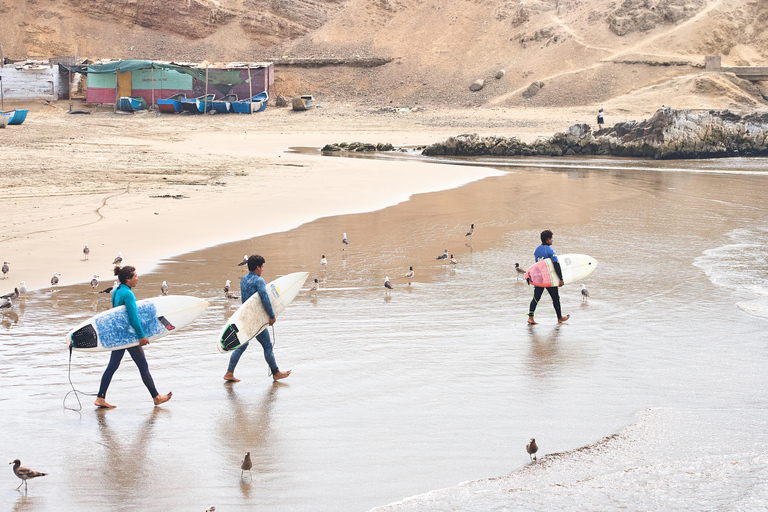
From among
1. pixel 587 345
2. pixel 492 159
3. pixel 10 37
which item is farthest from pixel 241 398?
pixel 10 37

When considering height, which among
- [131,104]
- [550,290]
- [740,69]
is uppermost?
[740,69]

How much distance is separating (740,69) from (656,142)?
18.9m

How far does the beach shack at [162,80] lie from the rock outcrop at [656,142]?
24.0 meters

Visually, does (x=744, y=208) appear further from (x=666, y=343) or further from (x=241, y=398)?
(x=241, y=398)

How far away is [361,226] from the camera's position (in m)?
17.6

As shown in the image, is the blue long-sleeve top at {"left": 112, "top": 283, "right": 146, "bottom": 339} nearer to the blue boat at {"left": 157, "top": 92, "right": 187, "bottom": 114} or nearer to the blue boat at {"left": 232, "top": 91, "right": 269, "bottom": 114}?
the blue boat at {"left": 232, "top": 91, "right": 269, "bottom": 114}

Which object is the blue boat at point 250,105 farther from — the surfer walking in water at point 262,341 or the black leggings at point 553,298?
the surfer walking in water at point 262,341

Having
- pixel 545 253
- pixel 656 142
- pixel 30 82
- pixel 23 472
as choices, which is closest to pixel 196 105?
pixel 30 82

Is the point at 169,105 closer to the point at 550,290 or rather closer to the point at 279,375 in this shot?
the point at 550,290

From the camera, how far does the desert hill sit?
52.1 m

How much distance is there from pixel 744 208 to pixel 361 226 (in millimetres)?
11109

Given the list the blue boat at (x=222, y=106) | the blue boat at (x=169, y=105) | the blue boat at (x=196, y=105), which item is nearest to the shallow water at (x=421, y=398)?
the blue boat at (x=222, y=106)

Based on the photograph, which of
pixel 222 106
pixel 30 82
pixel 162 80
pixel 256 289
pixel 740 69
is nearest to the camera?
pixel 256 289

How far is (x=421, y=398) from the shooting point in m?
7.64
